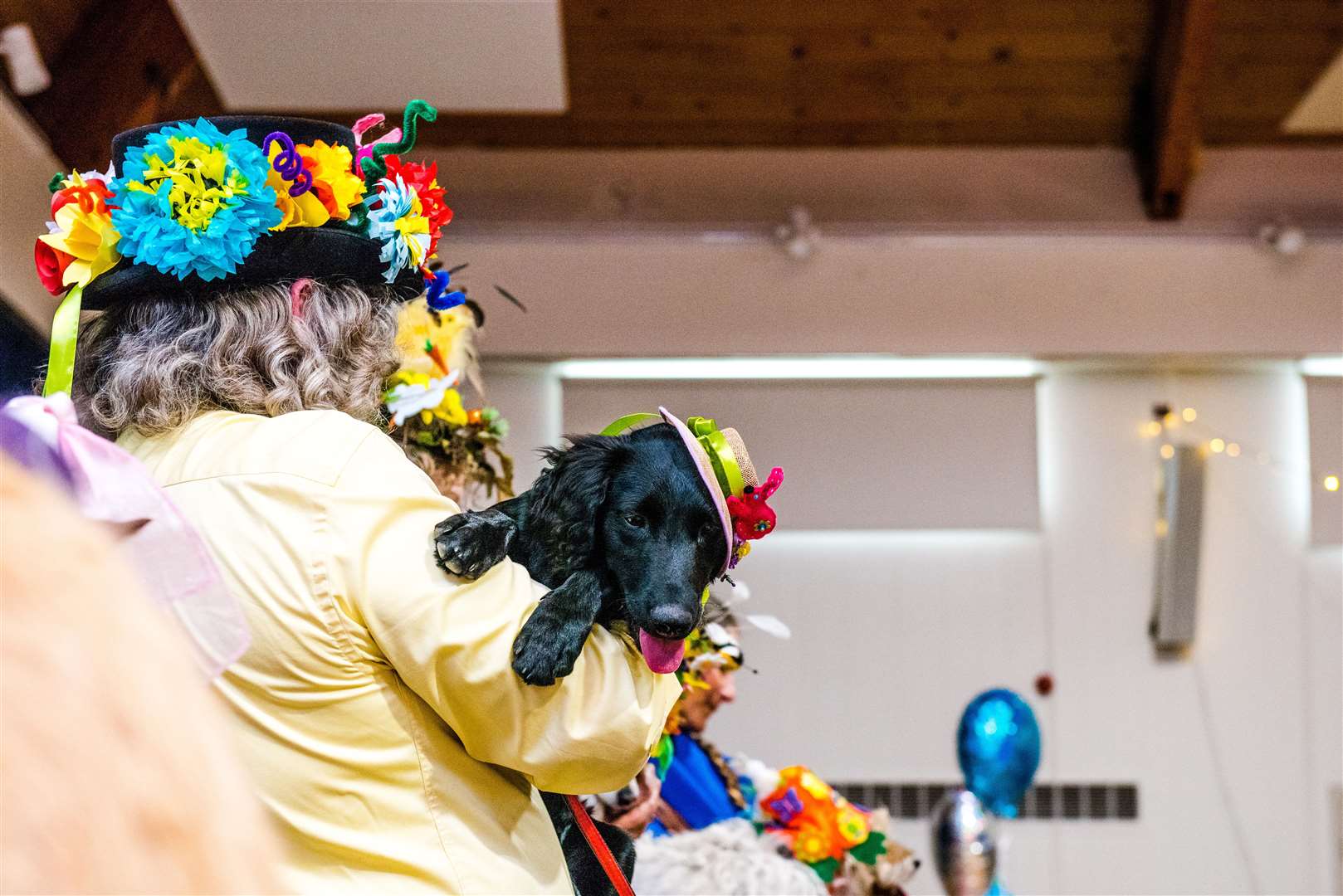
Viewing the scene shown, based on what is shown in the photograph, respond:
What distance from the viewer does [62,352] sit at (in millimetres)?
1237

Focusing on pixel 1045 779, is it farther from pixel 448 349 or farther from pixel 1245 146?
pixel 448 349

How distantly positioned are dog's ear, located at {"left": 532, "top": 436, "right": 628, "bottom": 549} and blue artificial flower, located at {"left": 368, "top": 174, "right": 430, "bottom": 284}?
0.27m

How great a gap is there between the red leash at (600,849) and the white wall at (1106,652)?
4.20 meters

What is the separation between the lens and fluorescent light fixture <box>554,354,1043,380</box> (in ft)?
18.7

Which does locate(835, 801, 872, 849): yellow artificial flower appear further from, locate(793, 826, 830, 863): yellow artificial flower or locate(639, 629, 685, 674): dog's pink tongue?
locate(639, 629, 685, 674): dog's pink tongue

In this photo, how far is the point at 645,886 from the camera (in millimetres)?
2619

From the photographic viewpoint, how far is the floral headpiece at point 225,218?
1308mm

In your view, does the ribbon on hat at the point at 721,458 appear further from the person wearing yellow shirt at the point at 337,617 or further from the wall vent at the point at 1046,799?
the wall vent at the point at 1046,799

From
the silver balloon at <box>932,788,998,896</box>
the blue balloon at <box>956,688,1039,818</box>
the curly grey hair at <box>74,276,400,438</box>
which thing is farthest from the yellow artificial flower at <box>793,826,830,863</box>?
the curly grey hair at <box>74,276,400,438</box>

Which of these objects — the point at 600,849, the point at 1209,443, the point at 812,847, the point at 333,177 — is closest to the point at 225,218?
the point at 333,177

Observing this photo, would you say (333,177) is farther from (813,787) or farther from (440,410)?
(813,787)

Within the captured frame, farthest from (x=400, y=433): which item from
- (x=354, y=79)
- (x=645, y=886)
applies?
(x=354, y=79)

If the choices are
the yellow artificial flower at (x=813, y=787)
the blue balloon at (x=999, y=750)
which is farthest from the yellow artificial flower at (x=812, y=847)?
the blue balloon at (x=999, y=750)

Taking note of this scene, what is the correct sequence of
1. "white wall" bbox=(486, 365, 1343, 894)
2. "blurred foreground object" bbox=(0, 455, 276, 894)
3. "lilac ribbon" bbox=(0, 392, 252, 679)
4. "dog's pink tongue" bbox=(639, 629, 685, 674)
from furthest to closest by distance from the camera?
"white wall" bbox=(486, 365, 1343, 894) → "dog's pink tongue" bbox=(639, 629, 685, 674) → "lilac ribbon" bbox=(0, 392, 252, 679) → "blurred foreground object" bbox=(0, 455, 276, 894)
